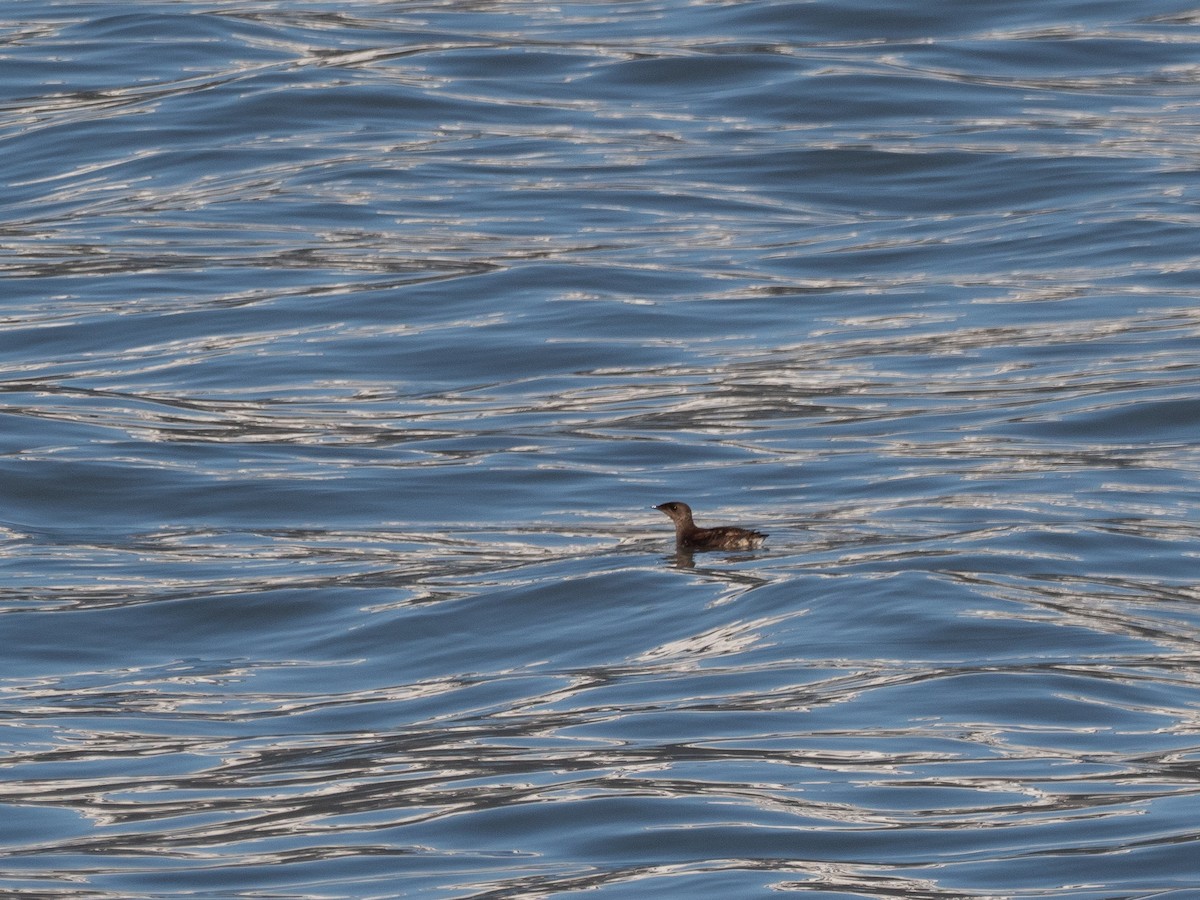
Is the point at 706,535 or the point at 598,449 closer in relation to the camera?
the point at 706,535

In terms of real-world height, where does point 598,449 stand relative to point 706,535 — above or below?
below

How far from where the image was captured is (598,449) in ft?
47.0

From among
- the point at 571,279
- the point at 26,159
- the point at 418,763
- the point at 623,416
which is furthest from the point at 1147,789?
the point at 26,159

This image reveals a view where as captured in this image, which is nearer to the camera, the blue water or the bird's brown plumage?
the blue water

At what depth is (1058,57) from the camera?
82.0 feet

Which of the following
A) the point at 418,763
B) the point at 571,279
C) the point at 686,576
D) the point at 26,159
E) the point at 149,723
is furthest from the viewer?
the point at 26,159

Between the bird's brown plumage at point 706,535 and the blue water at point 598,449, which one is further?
the bird's brown plumage at point 706,535

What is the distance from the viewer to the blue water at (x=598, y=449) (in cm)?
805

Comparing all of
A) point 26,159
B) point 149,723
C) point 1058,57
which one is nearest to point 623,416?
point 149,723

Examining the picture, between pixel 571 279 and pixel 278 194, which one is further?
pixel 278 194

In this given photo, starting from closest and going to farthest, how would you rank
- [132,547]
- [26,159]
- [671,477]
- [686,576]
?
[686,576]
[132,547]
[671,477]
[26,159]

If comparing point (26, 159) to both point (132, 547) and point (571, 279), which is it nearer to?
point (571, 279)

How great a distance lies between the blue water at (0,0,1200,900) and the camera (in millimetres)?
8055

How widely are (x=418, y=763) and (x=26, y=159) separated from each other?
14.9 meters
